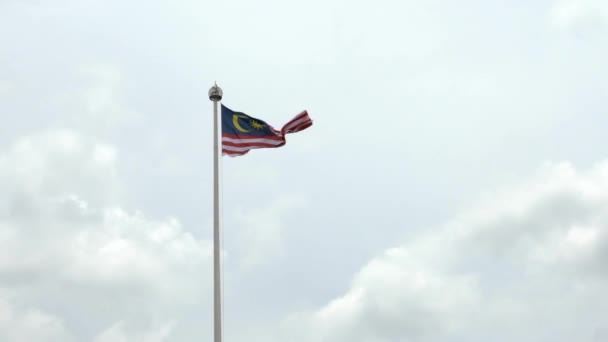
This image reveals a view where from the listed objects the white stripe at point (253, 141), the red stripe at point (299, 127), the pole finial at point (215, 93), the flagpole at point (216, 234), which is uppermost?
the pole finial at point (215, 93)

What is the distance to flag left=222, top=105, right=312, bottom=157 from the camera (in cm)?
2775

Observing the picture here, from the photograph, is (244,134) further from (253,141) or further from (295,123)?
(295,123)

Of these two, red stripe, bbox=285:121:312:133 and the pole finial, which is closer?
the pole finial

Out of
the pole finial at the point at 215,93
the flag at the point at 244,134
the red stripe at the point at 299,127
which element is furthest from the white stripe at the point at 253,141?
the pole finial at the point at 215,93

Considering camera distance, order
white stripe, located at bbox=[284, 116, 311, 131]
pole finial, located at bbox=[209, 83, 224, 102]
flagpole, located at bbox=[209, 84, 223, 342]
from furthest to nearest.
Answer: white stripe, located at bbox=[284, 116, 311, 131], pole finial, located at bbox=[209, 83, 224, 102], flagpole, located at bbox=[209, 84, 223, 342]

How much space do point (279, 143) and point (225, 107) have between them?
239cm

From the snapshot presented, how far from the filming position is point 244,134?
28109mm

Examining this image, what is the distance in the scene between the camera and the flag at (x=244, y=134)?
27750 mm

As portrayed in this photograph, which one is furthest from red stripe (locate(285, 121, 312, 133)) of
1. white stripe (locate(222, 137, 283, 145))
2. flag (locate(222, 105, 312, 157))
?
white stripe (locate(222, 137, 283, 145))

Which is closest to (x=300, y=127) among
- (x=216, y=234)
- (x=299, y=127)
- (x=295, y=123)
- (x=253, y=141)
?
(x=299, y=127)

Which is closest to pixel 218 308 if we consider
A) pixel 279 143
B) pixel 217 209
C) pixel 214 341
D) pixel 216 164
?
pixel 214 341

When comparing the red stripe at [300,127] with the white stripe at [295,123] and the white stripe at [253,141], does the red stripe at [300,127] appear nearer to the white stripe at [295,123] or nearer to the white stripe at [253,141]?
the white stripe at [295,123]

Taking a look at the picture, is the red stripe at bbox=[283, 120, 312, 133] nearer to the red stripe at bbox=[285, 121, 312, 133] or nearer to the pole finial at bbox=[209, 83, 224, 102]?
the red stripe at bbox=[285, 121, 312, 133]

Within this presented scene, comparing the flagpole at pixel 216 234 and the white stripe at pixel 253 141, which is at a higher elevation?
the white stripe at pixel 253 141
